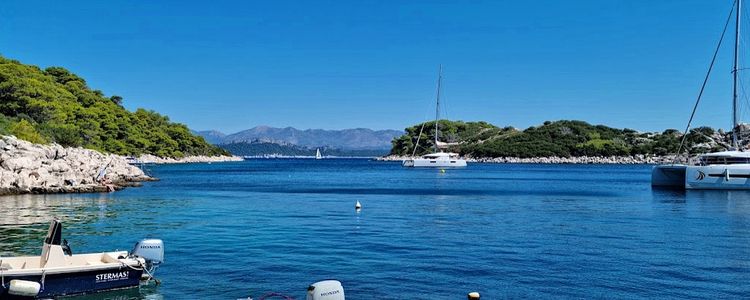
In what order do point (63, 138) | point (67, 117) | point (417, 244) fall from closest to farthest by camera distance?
point (417, 244)
point (63, 138)
point (67, 117)

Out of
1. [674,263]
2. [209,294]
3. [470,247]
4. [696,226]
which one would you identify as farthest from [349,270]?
[696,226]

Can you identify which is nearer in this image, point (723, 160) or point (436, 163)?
point (723, 160)

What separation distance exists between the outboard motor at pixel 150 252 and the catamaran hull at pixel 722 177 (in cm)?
6085

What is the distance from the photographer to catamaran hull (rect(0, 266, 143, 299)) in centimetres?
1597

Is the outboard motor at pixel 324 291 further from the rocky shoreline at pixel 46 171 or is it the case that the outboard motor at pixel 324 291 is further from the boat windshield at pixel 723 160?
the boat windshield at pixel 723 160

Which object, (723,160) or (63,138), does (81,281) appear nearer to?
(723,160)

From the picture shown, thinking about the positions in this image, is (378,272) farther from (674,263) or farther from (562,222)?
(562,222)

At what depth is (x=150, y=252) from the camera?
19.1 m

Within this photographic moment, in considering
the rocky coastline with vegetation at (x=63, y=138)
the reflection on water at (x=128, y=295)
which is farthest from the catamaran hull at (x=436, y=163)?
the reflection on water at (x=128, y=295)

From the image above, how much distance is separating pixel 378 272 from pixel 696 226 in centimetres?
2241

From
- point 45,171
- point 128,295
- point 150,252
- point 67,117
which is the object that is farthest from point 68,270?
point 67,117

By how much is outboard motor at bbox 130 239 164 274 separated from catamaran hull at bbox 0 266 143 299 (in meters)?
0.88

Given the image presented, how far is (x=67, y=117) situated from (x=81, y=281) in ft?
305

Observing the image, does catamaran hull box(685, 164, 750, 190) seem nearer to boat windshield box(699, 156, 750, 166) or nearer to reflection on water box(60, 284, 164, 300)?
boat windshield box(699, 156, 750, 166)
